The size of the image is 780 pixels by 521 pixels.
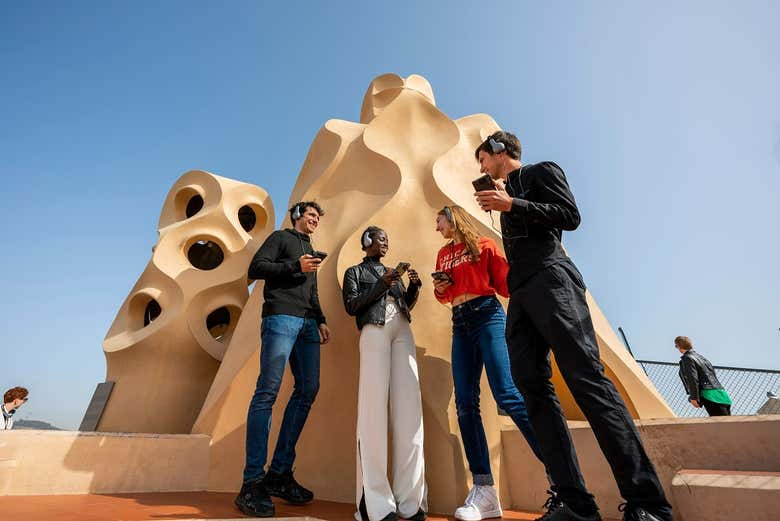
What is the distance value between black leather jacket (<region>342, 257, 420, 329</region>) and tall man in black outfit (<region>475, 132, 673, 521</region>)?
1073 millimetres

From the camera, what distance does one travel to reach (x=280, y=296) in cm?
316

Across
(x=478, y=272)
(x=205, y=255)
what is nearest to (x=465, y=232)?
(x=478, y=272)

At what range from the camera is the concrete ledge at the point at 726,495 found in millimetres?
1663

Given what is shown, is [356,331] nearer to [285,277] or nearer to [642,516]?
[285,277]

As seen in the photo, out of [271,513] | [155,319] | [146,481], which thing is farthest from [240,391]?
[155,319]

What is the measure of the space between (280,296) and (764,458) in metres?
2.86

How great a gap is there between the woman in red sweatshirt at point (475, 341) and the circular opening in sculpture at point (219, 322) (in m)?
6.05

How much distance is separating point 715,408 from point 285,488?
4932 mm

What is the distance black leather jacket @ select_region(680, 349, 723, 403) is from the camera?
16.8 ft

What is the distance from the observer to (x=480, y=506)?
2514 millimetres

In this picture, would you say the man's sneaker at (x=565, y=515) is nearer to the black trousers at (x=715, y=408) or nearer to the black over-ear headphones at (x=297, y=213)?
the black over-ear headphones at (x=297, y=213)

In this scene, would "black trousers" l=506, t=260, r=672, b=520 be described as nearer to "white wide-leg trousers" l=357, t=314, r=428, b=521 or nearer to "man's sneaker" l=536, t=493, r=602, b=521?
"man's sneaker" l=536, t=493, r=602, b=521

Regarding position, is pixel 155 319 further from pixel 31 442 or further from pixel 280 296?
pixel 280 296

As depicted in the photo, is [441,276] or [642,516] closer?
[642,516]
